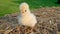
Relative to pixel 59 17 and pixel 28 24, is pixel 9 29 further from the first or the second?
pixel 59 17

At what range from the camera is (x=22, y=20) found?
4.72 m

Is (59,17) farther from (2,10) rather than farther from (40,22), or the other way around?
(2,10)

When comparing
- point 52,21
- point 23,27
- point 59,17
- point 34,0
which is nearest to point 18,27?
point 23,27

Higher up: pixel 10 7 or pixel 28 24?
pixel 28 24

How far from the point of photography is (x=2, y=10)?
47.2ft

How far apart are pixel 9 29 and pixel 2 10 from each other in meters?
9.86

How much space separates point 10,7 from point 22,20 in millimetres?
10446

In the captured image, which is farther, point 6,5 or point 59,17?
point 6,5

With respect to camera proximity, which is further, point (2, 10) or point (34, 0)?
point (34, 0)

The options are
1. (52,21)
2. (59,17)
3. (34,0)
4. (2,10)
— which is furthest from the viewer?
(34,0)

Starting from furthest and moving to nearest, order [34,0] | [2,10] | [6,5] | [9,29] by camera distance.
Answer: [34,0], [6,5], [2,10], [9,29]

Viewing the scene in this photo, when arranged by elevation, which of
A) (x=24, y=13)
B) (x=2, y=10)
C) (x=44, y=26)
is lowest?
(x=2, y=10)

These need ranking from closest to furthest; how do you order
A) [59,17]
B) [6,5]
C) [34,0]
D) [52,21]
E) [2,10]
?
[52,21] < [59,17] < [2,10] < [6,5] < [34,0]

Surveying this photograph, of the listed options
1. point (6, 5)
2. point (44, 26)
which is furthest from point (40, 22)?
point (6, 5)
